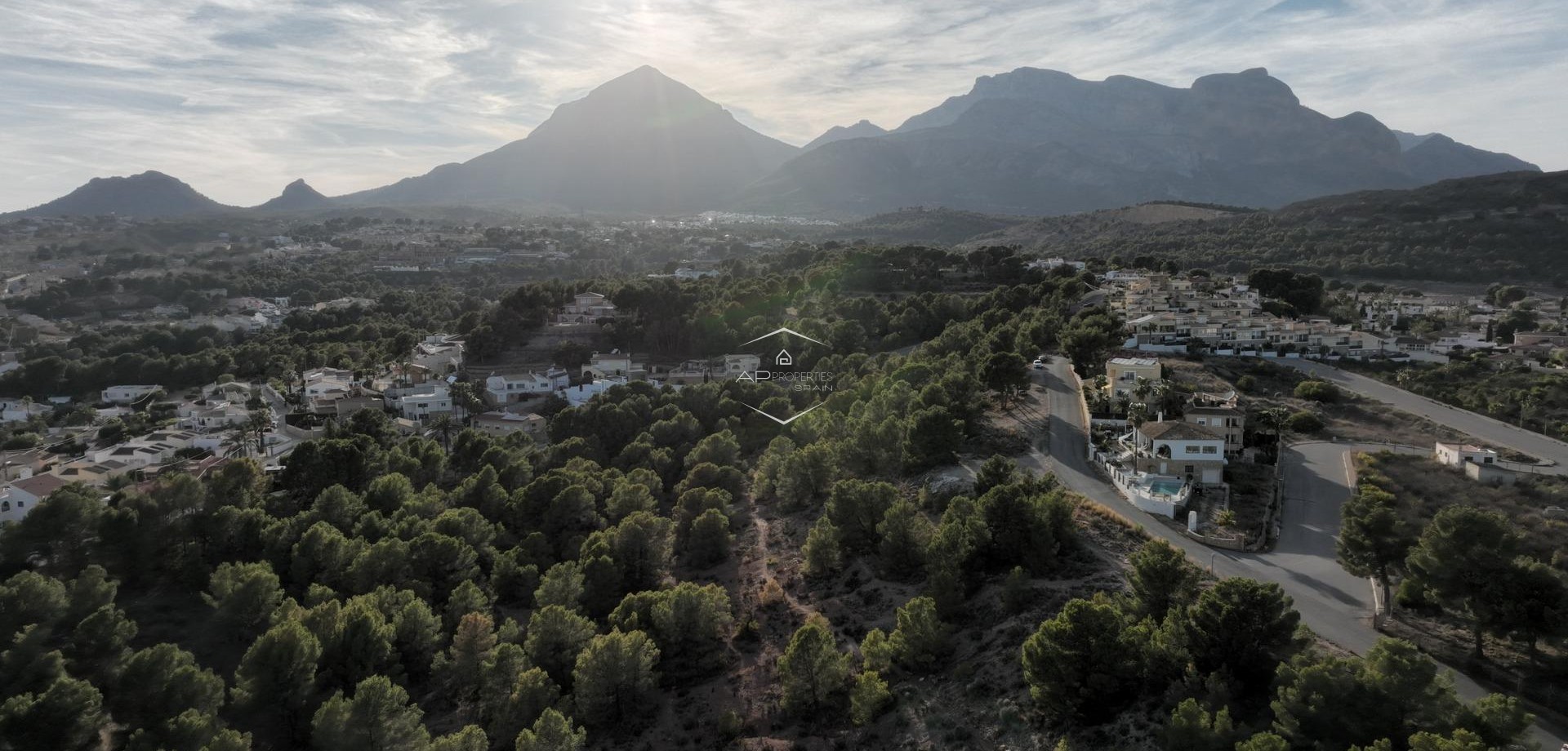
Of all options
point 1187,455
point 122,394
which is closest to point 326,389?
point 122,394

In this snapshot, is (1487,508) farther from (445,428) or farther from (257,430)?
(257,430)

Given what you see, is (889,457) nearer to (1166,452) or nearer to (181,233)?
(1166,452)

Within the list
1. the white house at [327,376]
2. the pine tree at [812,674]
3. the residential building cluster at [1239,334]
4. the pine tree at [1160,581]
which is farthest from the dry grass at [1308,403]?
the white house at [327,376]

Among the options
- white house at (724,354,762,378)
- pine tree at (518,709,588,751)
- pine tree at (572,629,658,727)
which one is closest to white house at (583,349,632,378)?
white house at (724,354,762,378)

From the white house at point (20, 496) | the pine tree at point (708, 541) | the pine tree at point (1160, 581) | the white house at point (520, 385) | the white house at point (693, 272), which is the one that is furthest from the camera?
the white house at point (693, 272)

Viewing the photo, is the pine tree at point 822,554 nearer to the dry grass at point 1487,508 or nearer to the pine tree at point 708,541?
the pine tree at point 708,541

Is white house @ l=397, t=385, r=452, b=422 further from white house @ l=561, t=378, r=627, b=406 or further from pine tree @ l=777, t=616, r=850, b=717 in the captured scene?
pine tree @ l=777, t=616, r=850, b=717

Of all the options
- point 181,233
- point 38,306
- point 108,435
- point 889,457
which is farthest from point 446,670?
point 181,233
